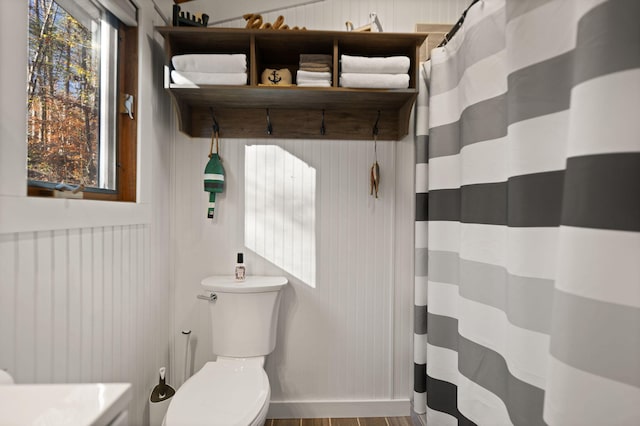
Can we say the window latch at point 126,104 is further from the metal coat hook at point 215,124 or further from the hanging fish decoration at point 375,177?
the hanging fish decoration at point 375,177

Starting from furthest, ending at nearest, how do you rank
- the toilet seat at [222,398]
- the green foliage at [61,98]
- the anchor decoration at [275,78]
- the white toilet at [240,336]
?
the anchor decoration at [275,78] < the white toilet at [240,336] < the toilet seat at [222,398] < the green foliage at [61,98]

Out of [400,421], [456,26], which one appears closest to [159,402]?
[400,421]

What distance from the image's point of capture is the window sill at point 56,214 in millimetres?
848

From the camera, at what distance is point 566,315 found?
27.3 inches

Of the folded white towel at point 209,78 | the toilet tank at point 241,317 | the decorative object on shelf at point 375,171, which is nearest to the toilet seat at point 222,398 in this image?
the toilet tank at point 241,317

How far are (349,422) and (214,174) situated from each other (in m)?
1.53

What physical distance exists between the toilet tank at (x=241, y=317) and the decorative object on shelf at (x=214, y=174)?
0.43m

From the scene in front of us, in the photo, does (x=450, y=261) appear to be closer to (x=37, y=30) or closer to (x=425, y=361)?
(x=425, y=361)

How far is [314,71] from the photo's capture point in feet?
5.33

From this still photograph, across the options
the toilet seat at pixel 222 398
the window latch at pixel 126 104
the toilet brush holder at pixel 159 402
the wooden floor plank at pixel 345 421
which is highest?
the window latch at pixel 126 104

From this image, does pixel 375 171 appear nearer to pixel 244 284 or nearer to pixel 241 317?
pixel 244 284

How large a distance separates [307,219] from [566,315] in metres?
1.36

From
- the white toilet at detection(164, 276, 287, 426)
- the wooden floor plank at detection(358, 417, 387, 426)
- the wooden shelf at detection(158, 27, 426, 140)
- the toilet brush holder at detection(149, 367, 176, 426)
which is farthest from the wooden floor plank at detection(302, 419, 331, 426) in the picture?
the wooden shelf at detection(158, 27, 426, 140)

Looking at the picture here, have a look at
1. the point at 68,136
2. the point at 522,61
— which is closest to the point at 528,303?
the point at 522,61
